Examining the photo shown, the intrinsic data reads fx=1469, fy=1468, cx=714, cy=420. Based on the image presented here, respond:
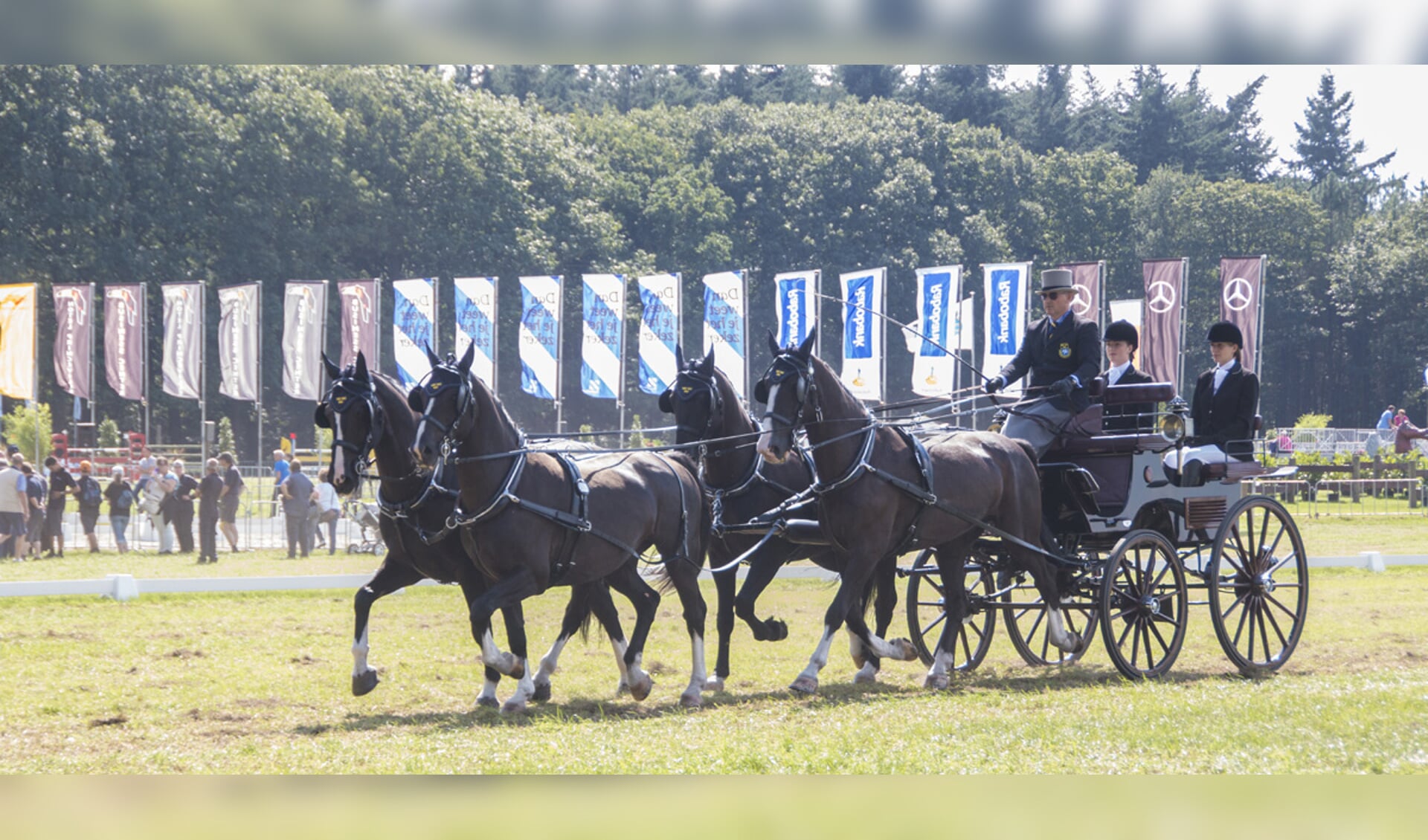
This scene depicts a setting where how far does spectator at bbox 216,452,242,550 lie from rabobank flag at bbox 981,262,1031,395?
15204mm

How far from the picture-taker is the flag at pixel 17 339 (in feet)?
87.0

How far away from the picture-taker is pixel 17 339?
88.3 ft

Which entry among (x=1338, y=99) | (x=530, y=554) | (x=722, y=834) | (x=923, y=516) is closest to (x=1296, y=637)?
(x=923, y=516)

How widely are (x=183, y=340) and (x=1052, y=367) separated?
2521 cm

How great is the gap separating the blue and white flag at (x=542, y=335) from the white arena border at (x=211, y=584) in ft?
34.7

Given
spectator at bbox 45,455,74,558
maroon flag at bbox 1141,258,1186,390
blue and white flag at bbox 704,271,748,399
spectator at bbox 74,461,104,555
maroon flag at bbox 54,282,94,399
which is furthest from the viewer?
maroon flag at bbox 54,282,94,399

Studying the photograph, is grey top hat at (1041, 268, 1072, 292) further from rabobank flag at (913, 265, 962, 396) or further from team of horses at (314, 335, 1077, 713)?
rabobank flag at (913, 265, 962, 396)

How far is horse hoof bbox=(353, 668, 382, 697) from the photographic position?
30.2 feet

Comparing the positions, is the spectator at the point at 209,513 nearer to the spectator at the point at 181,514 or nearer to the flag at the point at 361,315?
the spectator at the point at 181,514

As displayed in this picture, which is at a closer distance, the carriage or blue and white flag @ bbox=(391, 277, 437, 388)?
the carriage

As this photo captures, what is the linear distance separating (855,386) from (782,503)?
20.2 metres

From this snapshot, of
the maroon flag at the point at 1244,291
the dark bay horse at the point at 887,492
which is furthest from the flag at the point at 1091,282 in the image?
the dark bay horse at the point at 887,492

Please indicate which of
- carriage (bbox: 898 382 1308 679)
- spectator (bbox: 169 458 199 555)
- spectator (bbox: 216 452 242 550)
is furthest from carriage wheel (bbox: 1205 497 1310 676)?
spectator (bbox: 169 458 199 555)

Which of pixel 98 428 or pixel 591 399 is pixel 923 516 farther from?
pixel 591 399
